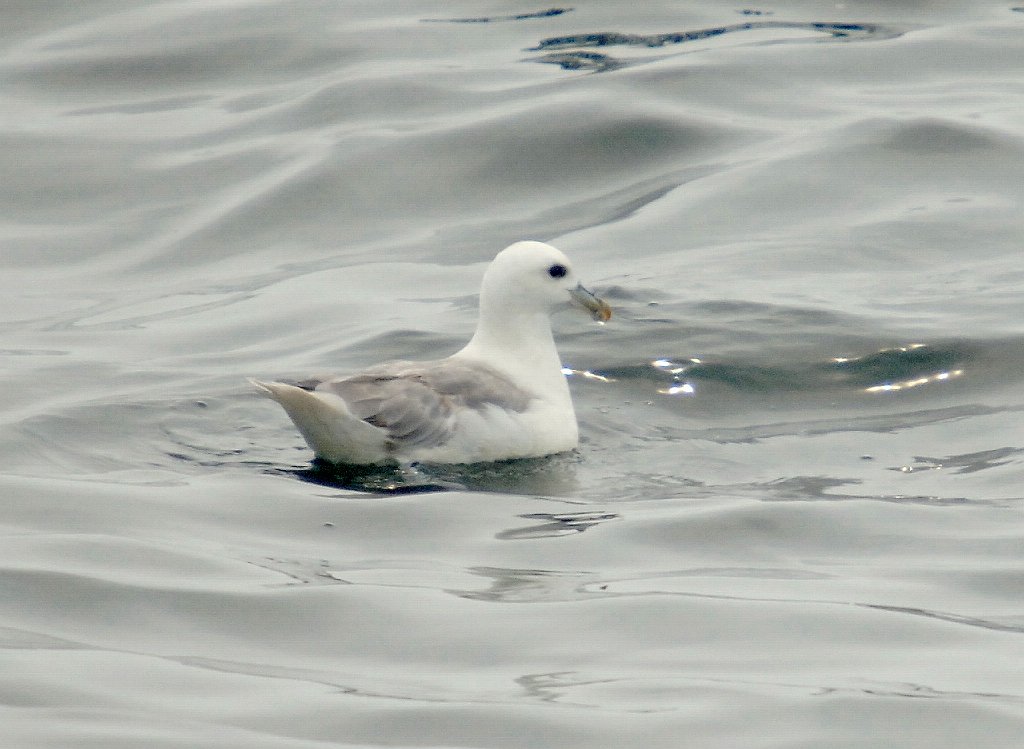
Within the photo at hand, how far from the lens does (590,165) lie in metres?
14.4

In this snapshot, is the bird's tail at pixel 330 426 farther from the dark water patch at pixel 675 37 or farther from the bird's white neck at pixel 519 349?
the dark water patch at pixel 675 37

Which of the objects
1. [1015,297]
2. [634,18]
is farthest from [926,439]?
[634,18]

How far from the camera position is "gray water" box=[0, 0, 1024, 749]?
5254 mm

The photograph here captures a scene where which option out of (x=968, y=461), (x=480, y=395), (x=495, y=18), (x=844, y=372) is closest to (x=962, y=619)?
(x=968, y=461)

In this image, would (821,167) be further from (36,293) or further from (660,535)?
(660,535)

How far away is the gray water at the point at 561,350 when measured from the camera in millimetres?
5254

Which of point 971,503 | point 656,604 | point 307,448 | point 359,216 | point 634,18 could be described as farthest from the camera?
point 634,18

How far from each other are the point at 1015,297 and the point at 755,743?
7.03 metres

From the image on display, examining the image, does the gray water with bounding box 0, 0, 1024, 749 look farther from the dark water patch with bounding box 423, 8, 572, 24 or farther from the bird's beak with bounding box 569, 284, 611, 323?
the bird's beak with bounding box 569, 284, 611, 323

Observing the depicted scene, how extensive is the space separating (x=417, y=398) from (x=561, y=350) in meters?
2.55

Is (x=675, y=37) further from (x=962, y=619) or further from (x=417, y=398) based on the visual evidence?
(x=962, y=619)

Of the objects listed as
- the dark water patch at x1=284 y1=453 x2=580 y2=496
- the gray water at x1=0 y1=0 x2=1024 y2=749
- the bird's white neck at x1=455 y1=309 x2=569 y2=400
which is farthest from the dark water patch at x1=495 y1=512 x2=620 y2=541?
the bird's white neck at x1=455 y1=309 x2=569 y2=400

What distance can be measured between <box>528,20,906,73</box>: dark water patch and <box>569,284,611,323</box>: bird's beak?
24.9 feet

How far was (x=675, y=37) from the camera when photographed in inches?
662
